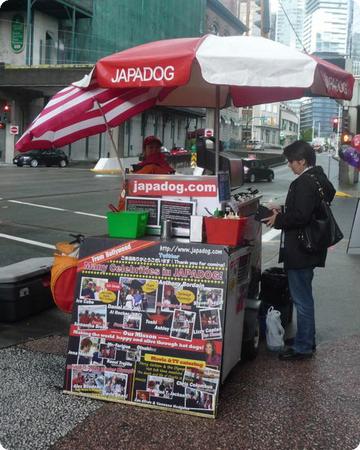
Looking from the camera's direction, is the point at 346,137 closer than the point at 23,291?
No

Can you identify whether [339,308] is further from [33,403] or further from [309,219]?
[33,403]

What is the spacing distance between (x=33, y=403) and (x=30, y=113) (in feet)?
151

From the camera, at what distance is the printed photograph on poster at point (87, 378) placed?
13.2 ft

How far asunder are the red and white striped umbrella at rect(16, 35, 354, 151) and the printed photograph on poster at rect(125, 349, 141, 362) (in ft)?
6.24

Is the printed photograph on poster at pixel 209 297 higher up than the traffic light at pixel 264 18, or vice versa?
the traffic light at pixel 264 18

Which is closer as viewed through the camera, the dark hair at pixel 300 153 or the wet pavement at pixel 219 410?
the wet pavement at pixel 219 410

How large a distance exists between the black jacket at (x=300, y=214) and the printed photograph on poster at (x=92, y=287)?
1524mm

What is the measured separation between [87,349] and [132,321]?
41 centimetres

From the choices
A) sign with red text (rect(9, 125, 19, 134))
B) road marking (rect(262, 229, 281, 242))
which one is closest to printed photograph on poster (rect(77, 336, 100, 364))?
road marking (rect(262, 229, 281, 242))

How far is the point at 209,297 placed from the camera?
389 centimetres

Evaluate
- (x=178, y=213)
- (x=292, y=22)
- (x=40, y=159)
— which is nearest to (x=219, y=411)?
(x=178, y=213)

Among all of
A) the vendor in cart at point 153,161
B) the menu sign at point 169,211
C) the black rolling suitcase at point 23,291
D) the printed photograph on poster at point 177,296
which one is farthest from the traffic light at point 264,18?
the printed photograph on poster at point 177,296

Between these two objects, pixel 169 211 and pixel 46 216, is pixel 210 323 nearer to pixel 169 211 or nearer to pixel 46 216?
pixel 169 211

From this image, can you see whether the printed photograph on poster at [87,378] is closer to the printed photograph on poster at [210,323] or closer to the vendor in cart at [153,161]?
the printed photograph on poster at [210,323]
